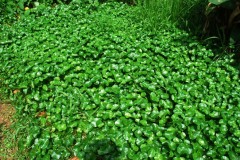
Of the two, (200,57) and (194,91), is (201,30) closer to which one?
(200,57)

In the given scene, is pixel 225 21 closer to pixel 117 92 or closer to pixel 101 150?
pixel 117 92

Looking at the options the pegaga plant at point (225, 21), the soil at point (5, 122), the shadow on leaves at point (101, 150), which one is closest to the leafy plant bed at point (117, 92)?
the shadow on leaves at point (101, 150)

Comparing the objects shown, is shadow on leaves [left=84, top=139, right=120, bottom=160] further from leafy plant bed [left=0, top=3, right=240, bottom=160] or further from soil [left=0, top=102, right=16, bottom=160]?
soil [left=0, top=102, right=16, bottom=160]

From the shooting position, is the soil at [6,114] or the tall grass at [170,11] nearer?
the soil at [6,114]

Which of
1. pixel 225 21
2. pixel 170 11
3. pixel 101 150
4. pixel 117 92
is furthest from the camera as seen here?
pixel 170 11

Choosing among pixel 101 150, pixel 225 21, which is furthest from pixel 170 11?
pixel 101 150

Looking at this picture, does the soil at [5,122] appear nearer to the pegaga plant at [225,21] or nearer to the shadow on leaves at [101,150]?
the shadow on leaves at [101,150]

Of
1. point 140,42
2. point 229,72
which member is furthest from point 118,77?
point 229,72
